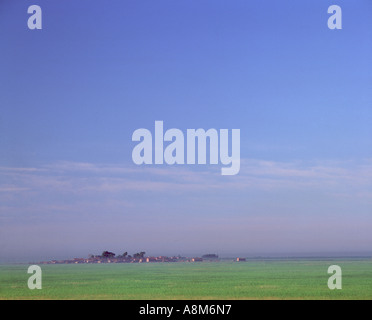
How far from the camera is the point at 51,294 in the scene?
42.4 feet

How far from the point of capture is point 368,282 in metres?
15.7
